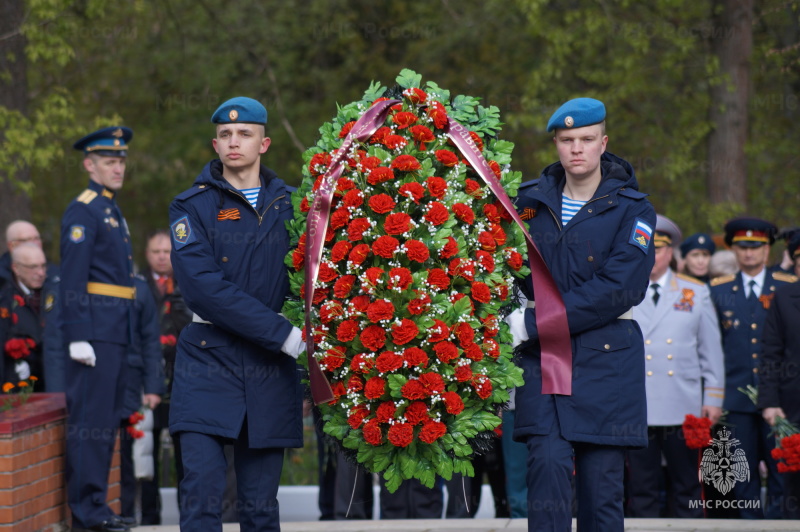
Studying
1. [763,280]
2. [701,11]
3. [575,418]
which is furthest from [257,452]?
[701,11]

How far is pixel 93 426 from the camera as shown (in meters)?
7.24

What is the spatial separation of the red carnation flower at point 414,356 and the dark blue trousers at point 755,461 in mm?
3995

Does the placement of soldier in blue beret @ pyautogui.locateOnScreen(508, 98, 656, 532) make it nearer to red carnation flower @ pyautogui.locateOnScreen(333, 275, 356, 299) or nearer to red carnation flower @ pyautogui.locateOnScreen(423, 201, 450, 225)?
red carnation flower @ pyautogui.locateOnScreen(423, 201, 450, 225)

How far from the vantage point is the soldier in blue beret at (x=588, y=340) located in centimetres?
550

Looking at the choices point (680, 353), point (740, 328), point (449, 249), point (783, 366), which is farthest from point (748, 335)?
point (449, 249)

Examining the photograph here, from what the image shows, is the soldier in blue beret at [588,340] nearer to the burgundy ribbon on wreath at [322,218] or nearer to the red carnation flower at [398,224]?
the red carnation flower at [398,224]

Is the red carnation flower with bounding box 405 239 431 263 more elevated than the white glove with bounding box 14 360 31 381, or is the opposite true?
the red carnation flower with bounding box 405 239 431 263

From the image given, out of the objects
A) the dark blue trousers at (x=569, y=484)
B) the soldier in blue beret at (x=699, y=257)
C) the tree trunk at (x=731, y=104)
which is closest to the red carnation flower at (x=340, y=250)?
the dark blue trousers at (x=569, y=484)

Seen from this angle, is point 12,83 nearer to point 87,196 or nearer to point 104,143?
point 104,143

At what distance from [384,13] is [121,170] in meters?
13.1

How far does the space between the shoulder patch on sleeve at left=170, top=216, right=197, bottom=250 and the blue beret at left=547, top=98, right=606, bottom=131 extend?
5.94 feet

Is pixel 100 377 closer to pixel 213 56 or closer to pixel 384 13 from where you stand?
pixel 213 56

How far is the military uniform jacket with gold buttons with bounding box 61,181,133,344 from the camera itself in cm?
734

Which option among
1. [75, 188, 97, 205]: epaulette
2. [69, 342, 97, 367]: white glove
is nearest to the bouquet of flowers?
[69, 342, 97, 367]: white glove
